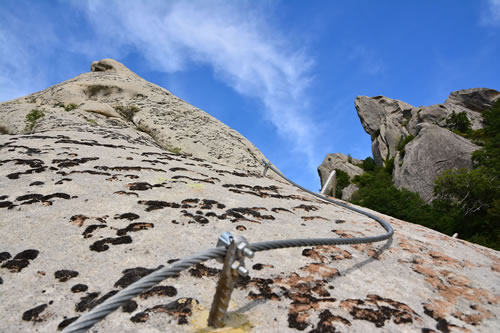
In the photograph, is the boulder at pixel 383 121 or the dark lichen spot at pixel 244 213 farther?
the boulder at pixel 383 121

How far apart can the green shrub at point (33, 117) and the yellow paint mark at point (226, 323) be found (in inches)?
491

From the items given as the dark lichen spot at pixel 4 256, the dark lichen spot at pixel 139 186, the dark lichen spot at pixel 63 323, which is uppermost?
the dark lichen spot at pixel 139 186

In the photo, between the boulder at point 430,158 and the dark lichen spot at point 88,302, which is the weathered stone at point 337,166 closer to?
the boulder at point 430,158

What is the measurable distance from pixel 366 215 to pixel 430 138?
135ft

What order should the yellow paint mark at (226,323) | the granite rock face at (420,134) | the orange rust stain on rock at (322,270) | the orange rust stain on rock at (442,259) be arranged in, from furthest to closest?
the granite rock face at (420,134)
the orange rust stain on rock at (442,259)
the orange rust stain on rock at (322,270)
the yellow paint mark at (226,323)

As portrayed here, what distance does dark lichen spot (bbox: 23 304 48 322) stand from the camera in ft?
5.78

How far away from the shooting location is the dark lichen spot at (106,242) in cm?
255

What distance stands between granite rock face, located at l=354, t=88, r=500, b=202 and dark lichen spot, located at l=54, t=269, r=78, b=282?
40.2m

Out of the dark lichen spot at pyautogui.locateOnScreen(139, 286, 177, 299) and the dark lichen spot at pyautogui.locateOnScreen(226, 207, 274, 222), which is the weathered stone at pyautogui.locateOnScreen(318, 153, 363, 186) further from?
the dark lichen spot at pyautogui.locateOnScreen(139, 286, 177, 299)

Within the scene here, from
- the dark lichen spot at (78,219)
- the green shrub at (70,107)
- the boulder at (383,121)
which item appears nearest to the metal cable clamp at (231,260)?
the dark lichen spot at (78,219)

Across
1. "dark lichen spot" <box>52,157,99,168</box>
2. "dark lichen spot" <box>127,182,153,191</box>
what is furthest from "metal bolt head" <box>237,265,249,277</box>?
"dark lichen spot" <box>52,157,99,168</box>

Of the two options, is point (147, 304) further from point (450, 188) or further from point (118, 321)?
point (450, 188)

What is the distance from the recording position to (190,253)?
2.63 m

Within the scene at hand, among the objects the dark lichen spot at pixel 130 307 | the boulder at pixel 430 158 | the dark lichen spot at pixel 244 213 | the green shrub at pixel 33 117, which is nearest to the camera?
the dark lichen spot at pixel 130 307
